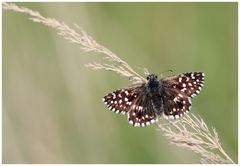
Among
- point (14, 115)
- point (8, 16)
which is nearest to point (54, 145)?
point (14, 115)

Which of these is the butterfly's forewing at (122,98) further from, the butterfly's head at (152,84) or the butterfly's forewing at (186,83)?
the butterfly's forewing at (186,83)

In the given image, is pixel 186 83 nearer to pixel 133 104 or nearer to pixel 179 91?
pixel 179 91

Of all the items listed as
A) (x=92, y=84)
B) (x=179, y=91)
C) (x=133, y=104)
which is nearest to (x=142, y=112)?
(x=133, y=104)

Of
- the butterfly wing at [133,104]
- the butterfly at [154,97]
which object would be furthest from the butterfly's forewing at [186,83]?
the butterfly wing at [133,104]

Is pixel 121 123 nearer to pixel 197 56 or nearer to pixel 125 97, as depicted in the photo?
pixel 197 56

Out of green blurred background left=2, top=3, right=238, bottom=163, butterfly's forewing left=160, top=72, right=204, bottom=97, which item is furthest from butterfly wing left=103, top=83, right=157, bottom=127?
green blurred background left=2, top=3, right=238, bottom=163

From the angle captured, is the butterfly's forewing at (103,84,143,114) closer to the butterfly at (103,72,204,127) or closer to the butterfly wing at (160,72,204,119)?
the butterfly at (103,72,204,127)
